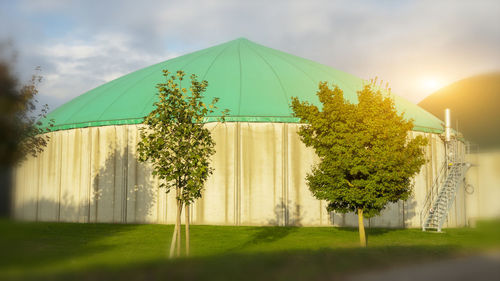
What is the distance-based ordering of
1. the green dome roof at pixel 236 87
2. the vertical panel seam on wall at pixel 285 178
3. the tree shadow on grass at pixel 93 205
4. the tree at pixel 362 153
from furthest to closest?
the green dome roof at pixel 236 87, the vertical panel seam on wall at pixel 285 178, the tree shadow on grass at pixel 93 205, the tree at pixel 362 153

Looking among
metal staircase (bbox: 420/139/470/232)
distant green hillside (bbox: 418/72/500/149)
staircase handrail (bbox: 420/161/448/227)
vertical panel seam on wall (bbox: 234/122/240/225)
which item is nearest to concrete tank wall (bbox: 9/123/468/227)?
vertical panel seam on wall (bbox: 234/122/240/225)

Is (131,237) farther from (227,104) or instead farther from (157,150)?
(227,104)

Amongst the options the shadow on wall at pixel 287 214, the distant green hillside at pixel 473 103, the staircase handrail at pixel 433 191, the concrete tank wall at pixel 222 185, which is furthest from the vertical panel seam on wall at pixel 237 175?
the distant green hillside at pixel 473 103

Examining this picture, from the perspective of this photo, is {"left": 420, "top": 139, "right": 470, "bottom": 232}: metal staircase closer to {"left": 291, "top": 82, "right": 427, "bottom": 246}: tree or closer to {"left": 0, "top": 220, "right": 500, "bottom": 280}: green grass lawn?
{"left": 0, "top": 220, "right": 500, "bottom": 280}: green grass lawn

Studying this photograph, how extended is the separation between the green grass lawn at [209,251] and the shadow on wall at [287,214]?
1.32 meters

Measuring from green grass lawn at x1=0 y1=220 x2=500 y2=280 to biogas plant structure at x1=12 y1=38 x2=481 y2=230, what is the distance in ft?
5.66

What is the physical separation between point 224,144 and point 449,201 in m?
14.3

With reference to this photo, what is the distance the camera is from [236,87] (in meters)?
32.1

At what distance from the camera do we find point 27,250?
7.91 meters

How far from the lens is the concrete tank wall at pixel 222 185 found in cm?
2862

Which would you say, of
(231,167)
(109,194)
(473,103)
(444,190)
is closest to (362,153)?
(231,167)

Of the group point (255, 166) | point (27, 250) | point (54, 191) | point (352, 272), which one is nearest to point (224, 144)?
point (255, 166)

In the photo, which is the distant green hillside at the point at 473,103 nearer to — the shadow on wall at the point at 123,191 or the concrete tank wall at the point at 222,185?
the concrete tank wall at the point at 222,185

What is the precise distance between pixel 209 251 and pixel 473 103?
53822mm
